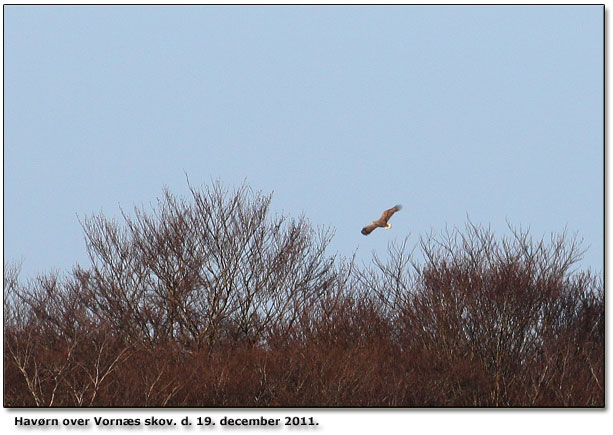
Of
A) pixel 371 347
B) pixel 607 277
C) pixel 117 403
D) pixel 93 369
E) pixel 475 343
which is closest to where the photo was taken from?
pixel 607 277

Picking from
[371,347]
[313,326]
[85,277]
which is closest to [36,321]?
[85,277]

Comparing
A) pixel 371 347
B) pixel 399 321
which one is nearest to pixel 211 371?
pixel 371 347

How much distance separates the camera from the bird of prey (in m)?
14.4

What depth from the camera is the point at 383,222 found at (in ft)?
47.6

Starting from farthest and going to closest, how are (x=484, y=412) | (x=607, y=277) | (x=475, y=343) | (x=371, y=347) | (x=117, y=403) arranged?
(x=371, y=347), (x=475, y=343), (x=117, y=403), (x=607, y=277), (x=484, y=412)

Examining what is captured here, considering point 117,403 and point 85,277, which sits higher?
point 85,277

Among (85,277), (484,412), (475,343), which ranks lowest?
(484,412)

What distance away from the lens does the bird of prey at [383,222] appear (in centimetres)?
1438

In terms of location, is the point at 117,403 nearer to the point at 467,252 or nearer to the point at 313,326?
the point at 313,326

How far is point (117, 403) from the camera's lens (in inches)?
565

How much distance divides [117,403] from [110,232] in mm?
10393

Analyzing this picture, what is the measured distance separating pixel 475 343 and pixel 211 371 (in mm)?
5055

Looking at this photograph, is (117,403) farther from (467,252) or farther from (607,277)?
(467,252)

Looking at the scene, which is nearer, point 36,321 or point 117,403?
point 117,403
